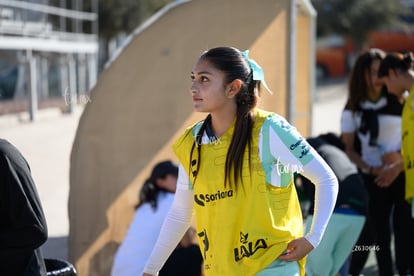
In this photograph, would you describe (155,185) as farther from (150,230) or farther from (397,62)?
(397,62)

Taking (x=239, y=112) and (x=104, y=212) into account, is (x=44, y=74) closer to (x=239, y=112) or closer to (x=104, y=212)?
(x=104, y=212)

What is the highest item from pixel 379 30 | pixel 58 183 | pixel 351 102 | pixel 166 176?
pixel 379 30

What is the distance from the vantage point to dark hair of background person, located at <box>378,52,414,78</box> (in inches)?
210

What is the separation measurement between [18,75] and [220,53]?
24.0m

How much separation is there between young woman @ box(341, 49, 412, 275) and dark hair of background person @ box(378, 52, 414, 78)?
16 cm

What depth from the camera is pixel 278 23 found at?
599cm

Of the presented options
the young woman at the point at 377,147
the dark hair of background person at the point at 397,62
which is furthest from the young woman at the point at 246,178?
the young woman at the point at 377,147

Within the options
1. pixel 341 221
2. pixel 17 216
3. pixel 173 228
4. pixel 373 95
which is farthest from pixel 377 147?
pixel 17 216

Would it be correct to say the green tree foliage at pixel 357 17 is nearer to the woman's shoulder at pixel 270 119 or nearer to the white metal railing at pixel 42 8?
the white metal railing at pixel 42 8

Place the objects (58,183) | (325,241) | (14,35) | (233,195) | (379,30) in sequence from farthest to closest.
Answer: (379,30), (14,35), (58,183), (325,241), (233,195)

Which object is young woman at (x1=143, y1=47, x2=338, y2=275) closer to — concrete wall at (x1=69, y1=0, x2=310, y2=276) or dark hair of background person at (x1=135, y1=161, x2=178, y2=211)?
dark hair of background person at (x1=135, y1=161, x2=178, y2=211)

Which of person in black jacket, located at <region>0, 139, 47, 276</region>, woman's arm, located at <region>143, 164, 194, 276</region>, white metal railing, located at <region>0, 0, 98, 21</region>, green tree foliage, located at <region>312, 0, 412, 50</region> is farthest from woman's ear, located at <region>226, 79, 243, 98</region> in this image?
green tree foliage, located at <region>312, 0, 412, 50</region>

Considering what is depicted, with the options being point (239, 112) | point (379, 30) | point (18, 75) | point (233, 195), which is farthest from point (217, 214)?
point (379, 30)

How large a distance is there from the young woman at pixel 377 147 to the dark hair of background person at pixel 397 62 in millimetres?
156
